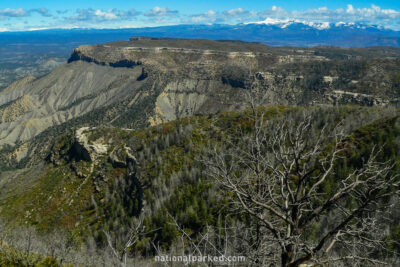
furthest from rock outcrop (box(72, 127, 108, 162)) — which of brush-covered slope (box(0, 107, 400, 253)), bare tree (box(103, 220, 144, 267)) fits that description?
bare tree (box(103, 220, 144, 267))

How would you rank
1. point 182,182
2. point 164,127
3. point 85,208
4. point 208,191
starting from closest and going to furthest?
point 208,191, point 182,182, point 85,208, point 164,127

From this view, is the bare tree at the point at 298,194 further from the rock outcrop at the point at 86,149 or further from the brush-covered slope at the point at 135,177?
the rock outcrop at the point at 86,149

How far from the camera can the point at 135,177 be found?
3000 inches

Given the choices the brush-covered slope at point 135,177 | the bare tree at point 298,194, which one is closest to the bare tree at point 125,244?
the bare tree at point 298,194

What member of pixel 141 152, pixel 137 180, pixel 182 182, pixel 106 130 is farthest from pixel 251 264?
pixel 106 130

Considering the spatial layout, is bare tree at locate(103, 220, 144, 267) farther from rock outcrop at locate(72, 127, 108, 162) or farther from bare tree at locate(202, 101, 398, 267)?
rock outcrop at locate(72, 127, 108, 162)

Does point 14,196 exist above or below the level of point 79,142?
below

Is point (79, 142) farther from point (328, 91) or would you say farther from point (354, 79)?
point (354, 79)

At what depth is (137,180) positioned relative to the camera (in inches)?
2940

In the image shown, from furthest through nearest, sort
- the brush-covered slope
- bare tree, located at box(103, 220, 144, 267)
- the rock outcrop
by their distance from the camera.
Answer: the rock outcrop → the brush-covered slope → bare tree, located at box(103, 220, 144, 267)

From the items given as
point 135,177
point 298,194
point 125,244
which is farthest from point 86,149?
point 298,194

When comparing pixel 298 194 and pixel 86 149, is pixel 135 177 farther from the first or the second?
pixel 298 194

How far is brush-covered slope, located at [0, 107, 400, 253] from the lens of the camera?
55875 millimetres

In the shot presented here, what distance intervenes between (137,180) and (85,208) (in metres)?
16.6
